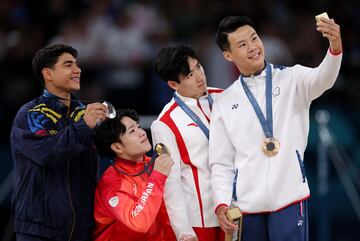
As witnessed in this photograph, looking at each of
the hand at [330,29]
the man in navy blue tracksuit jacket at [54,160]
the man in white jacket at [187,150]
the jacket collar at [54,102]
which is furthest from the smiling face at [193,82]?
the hand at [330,29]

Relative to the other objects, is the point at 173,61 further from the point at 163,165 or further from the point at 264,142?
the point at 264,142

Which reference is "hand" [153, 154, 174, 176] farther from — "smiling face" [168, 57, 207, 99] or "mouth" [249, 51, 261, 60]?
"mouth" [249, 51, 261, 60]

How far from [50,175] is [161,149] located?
68 cm

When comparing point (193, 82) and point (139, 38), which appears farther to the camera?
point (139, 38)

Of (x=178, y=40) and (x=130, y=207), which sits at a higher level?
(x=178, y=40)

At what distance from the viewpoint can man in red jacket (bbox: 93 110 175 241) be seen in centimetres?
522

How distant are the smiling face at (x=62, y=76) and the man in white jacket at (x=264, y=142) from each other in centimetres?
90

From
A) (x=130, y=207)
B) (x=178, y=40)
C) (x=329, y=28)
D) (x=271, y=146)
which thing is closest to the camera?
(x=329, y=28)

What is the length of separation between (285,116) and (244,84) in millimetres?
362

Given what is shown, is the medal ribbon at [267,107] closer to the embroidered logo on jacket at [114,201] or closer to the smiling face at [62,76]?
the embroidered logo on jacket at [114,201]

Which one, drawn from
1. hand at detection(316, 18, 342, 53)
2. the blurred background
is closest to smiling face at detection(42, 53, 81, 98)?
hand at detection(316, 18, 342, 53)

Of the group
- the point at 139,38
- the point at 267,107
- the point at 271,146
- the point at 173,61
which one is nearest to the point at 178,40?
the point at 139,38

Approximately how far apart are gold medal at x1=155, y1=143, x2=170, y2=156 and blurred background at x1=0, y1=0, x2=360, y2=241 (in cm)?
235

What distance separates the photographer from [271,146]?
5.12 meters
